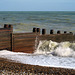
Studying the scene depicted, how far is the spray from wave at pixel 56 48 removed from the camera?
35.3 feet

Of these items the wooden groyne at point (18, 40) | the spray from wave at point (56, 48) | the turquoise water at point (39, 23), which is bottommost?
the turquoise water at point (39, 23)

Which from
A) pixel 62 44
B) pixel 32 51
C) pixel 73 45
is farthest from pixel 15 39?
pixel 73 45

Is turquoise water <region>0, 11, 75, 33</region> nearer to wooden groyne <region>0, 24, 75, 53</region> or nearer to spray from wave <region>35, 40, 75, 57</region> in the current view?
spray from wave <region>35, 40, 75, 57</region>

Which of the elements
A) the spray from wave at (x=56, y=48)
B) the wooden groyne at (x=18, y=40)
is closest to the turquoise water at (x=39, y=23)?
the spray from wave at (x=56, y=48)

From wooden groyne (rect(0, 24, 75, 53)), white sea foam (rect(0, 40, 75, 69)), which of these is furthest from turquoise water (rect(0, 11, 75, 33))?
wooden groyne (rect(0, 24, 75, 53))

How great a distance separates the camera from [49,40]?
1131 cm

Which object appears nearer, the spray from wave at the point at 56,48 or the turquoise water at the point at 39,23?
the spray from wave at the point at 56,48

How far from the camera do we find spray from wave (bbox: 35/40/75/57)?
1077 centimetres

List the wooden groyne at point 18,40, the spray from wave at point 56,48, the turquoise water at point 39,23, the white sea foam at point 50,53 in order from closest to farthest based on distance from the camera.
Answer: the white sea foam at point 50,53 < the wooden groyne at point 18,40 < the spray from wave at point 56,48 < the turquoise water at point 39,23

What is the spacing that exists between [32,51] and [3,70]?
15.8 ft

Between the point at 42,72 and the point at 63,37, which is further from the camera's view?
the point at 63,37

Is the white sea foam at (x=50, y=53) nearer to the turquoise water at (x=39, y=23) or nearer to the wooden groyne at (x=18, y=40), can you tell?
the wooden groyne at (x=18, y=40)

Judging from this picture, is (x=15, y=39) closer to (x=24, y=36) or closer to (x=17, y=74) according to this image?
(x=24, y=36)

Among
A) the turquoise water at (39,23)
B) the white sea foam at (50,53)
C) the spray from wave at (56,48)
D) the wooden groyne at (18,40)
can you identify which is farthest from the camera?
the turquoise water at (39,23)
